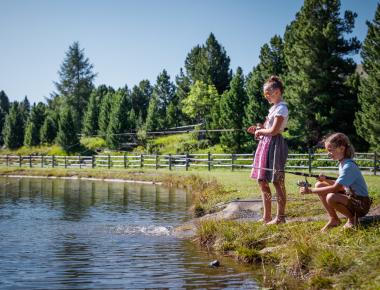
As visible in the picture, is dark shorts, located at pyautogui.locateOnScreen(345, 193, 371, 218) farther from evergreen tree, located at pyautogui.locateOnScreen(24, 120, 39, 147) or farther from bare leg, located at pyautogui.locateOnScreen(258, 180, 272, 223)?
evergreen tree, located at pyautogui.locateOnScreen(24, 120, 39, 147)

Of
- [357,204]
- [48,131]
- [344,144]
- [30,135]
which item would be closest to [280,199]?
[357,204]

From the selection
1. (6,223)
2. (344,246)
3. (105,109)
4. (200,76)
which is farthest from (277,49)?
(344,246)

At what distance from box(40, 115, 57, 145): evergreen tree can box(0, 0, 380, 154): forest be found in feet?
0.43

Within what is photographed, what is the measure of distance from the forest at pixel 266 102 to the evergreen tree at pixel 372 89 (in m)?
0.06

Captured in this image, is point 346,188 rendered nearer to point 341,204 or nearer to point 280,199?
point 341,204

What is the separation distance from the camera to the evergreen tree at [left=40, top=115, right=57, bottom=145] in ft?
202

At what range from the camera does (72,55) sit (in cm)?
8781

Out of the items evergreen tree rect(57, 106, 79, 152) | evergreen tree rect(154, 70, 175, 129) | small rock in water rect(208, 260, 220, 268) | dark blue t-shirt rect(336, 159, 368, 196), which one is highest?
evergreen tree rect(154, 70, 175, 129)

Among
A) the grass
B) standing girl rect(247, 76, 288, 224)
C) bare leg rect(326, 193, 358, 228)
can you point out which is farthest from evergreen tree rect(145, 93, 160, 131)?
bare leg rect(326, 193, 358, 228)

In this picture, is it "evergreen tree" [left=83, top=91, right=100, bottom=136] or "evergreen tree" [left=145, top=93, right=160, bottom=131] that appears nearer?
"evergreen tree" [left=145, top=93, right=160, bottom=131]

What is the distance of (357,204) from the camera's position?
5.90m

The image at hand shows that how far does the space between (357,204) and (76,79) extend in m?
85.8

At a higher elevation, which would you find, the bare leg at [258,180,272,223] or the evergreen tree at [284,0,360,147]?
the evergreen tree at [284,0,360,147]

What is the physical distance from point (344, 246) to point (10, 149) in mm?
66949
